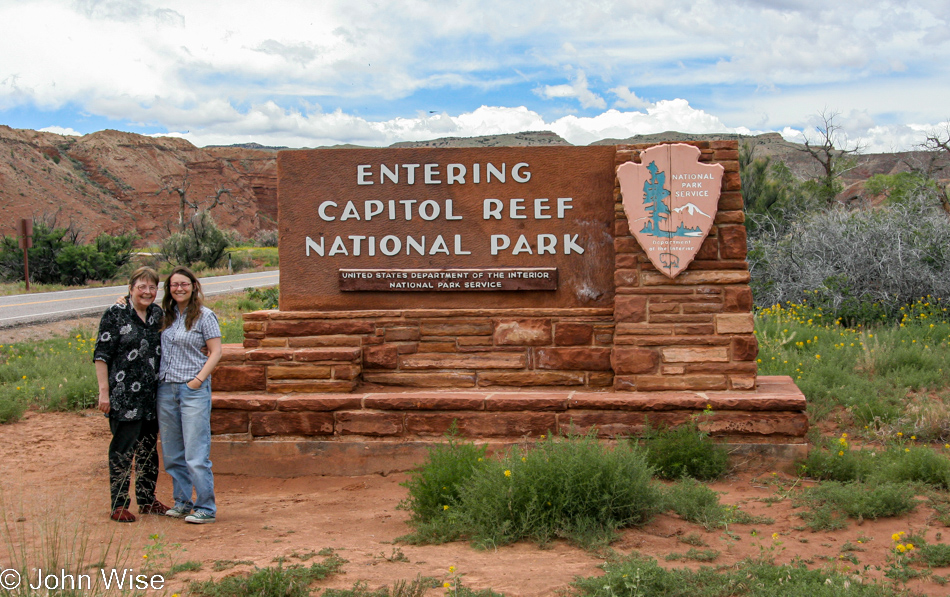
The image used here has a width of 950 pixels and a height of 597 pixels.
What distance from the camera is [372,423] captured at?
5.97 metres

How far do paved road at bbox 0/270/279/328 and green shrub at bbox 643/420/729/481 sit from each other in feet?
38.2

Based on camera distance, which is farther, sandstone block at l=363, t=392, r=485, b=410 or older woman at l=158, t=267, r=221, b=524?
sandstone block at l=363, t=392, r=485, b=410

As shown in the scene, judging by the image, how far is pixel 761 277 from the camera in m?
A: 11.8

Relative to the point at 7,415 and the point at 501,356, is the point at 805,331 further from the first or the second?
the point at 7,415

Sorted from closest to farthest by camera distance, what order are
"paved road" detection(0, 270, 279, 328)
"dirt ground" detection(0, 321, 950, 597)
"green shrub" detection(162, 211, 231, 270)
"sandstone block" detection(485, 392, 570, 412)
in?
"dirt ground" detection(0, 321, 950, 597) < "sandstone block" detection(485, 392, 570, 412) < "paved road" detection(0, 270, 279, 328) < "green shrub" detection(162, 211, 231, 270)

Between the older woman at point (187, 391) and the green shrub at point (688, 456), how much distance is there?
2955mm

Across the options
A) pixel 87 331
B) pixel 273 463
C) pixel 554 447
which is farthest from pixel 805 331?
pixel 87 331

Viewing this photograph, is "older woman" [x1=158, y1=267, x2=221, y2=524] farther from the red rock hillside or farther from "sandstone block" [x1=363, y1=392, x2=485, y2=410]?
the red rock hillside

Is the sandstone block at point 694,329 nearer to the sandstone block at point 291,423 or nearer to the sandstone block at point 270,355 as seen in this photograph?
the sandstone block at point 291,423

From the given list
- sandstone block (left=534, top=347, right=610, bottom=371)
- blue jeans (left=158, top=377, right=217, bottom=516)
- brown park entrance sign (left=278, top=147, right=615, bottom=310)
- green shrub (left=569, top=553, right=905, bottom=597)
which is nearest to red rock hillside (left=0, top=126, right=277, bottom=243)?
brown park entrance sign (left=278, top=147, right=615, bottom=310)

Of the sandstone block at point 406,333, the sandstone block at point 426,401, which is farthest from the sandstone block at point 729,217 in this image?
the sandstone block at point 406,333

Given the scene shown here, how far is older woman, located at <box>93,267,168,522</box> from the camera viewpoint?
4836 millimetres

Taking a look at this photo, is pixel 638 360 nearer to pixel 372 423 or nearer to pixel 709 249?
pixel 709 249

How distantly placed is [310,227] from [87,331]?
802 cm
